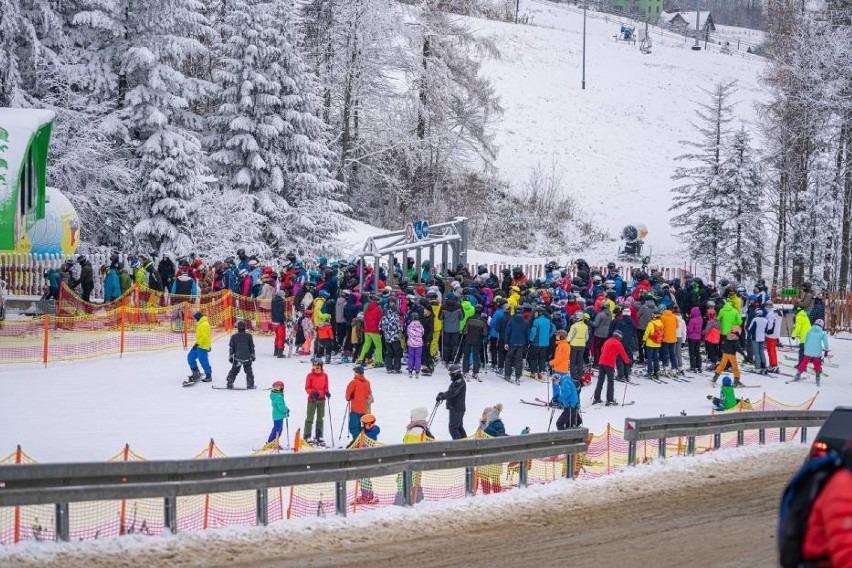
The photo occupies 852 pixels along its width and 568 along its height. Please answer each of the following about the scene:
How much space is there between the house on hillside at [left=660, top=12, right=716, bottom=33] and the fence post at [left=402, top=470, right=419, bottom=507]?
12108 centimetres

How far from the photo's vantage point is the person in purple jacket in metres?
25.0

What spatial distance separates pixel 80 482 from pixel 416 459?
4327 millimetres

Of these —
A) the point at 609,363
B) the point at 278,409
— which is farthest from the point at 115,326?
the point at 609,363

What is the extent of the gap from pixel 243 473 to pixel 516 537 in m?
3.38

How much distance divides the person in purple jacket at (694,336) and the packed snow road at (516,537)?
1048 centimetres

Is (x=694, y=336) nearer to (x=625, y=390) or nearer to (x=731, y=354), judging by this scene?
(x=731, y=354)

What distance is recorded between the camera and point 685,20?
14425cm

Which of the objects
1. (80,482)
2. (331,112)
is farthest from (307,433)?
(331,112)

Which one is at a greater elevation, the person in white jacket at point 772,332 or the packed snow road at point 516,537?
the person in white jacket at point 772,332

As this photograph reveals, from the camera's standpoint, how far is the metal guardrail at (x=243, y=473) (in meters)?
10.4

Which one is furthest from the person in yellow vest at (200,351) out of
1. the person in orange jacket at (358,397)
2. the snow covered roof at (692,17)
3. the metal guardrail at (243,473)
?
the snow covered roof at (692,17)

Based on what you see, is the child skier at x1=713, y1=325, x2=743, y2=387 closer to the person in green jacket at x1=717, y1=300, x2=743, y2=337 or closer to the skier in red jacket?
the person in green jacket at x1=717, y1=300, x2=743, y2=337

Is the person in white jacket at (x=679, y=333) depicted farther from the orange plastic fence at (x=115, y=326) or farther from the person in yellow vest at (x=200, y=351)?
the person in yellow vest at (x=200, y=351)

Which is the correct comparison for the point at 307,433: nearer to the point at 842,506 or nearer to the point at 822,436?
the point at 822,436
